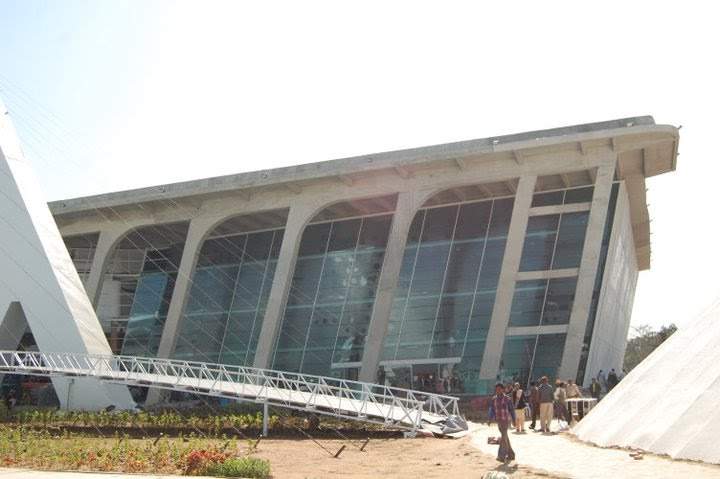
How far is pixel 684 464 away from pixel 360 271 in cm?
3081

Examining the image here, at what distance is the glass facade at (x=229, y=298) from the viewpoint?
146 feet

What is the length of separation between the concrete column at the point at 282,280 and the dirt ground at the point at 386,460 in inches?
798

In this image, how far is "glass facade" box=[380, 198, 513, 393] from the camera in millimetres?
37719

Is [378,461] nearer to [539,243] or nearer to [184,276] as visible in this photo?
[539,243]

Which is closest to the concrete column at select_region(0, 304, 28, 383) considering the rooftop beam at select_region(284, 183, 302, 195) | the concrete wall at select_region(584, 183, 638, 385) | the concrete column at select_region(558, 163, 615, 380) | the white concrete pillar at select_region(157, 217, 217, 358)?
the white concrete pillar at select_region(157, 217, 217, 358)

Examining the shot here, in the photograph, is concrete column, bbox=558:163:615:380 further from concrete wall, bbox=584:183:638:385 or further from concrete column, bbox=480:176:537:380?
concrete column, bbox=480:176:537:380

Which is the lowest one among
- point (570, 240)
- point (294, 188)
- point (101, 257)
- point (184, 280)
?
point (184, 280)

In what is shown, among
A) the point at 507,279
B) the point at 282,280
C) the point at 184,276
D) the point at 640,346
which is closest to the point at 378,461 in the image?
the point at 507,279

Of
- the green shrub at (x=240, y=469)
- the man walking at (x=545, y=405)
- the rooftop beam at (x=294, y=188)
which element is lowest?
the green shrub at (x=240, y=469)

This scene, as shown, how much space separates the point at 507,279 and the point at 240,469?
25.5 metres

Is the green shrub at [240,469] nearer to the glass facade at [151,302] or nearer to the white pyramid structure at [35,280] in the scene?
the white pyramid structure at [35,280]

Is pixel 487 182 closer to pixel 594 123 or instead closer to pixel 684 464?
pixel 594 123

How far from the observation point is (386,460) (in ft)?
54.1

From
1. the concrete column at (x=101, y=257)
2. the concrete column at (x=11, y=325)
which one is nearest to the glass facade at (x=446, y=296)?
the concrete column at (x=11, y=325)
